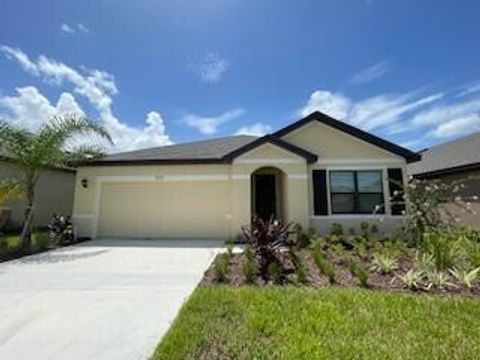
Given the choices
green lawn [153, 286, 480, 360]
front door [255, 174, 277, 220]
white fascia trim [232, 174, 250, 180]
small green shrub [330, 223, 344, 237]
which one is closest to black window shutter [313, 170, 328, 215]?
small green shrub [330, 223, 344, 237]

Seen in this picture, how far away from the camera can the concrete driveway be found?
14.6 ft

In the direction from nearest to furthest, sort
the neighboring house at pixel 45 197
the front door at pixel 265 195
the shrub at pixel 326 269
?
the shrub at pixel 326 269, the front door at pixel 265 195, the neighboring house at pixel 45 197

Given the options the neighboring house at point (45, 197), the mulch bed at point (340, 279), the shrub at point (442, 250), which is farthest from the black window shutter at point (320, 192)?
the neighboring house at point (45, 197)

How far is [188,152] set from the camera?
1705 centimetres

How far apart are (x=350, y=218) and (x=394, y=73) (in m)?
6.59

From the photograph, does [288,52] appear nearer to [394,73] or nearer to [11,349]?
[394,73]

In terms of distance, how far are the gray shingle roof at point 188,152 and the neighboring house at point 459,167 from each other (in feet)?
34.3

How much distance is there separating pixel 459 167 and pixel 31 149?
18.9m

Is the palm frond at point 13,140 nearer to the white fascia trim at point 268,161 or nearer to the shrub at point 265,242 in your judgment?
the white fascia trim at point 268,161

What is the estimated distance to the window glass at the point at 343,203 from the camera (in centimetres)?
1503

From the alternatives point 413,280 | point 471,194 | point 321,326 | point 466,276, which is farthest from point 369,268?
point 471,194

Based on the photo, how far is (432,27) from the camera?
12.3 m

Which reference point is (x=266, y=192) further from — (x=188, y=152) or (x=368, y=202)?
(x=368, y=202)

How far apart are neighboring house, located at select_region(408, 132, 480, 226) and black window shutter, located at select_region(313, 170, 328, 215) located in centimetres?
556
